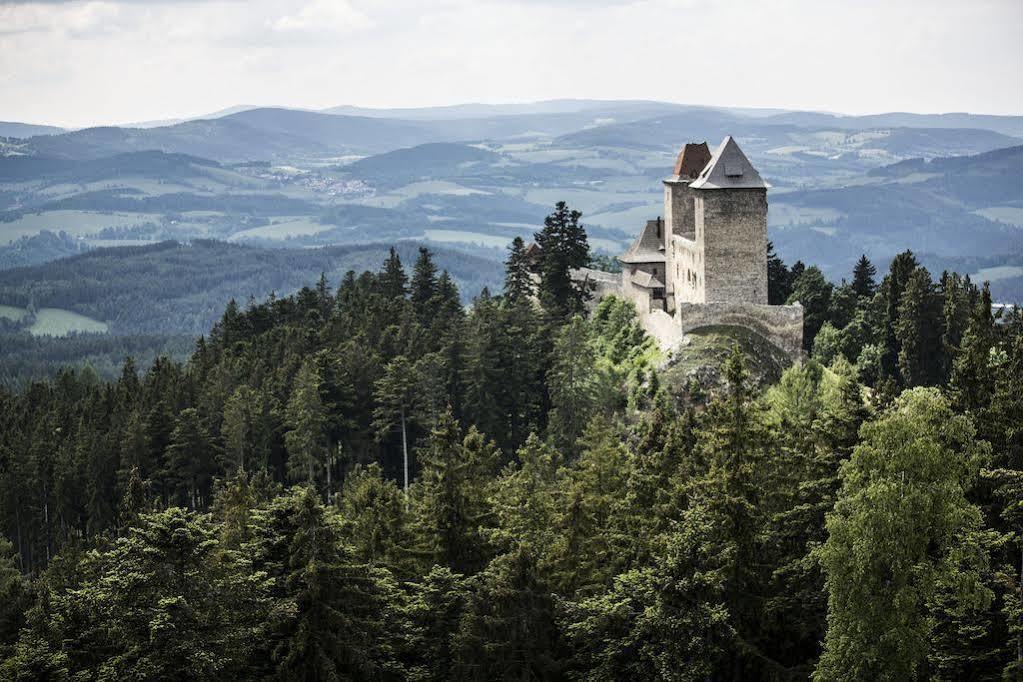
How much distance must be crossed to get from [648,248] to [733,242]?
12.1 m

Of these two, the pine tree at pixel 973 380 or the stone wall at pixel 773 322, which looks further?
the stone wall at pixel 773 322

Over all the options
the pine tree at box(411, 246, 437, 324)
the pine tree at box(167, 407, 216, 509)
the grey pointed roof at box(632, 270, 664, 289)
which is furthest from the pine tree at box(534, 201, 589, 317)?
the pine tree at box(167, 407, 216, 509)

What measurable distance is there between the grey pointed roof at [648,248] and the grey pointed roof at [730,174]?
412 inches

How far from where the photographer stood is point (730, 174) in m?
70.6

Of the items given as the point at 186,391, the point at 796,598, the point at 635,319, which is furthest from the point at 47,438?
the point at 796,598

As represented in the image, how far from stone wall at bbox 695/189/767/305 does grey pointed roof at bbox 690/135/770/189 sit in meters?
0.31

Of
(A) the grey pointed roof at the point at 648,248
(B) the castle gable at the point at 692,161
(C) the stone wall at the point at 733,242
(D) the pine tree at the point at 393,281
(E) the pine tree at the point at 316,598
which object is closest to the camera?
(E) the pine tree at the point at 316,598

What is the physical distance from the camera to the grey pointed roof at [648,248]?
81188mm

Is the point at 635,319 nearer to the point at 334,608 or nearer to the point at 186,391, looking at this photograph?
the point at 186,391

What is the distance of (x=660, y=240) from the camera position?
8250cm

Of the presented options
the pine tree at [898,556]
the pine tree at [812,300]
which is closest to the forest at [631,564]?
the pine tree at [898,556]

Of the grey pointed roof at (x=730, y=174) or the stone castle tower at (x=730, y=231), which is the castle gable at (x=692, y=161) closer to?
the stone castle tower at (x=730, y=231)

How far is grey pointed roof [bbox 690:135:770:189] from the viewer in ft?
230

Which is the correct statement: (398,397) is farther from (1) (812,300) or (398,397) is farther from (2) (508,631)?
(2) (508,631)
